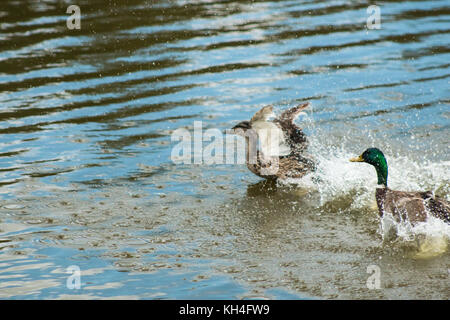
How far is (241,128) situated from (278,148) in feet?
2.04

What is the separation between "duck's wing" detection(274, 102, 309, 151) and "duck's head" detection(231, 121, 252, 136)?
393 mm

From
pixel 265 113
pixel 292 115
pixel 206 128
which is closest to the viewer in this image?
pixel 265 113

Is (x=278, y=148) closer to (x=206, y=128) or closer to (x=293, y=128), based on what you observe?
(x=293, y=128)

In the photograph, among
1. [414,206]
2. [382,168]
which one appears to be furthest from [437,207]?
[382,168]

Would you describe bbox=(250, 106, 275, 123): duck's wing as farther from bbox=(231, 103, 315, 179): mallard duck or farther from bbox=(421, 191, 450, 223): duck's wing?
bbox=(421, 191, 450, 223): duck's wing

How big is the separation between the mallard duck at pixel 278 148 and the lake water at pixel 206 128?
0.59ft

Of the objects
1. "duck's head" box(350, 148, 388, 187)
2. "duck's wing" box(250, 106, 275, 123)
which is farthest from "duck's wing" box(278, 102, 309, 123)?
"duck's head" box(350, 148, 388, 187)

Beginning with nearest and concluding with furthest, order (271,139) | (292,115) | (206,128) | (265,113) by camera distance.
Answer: (265,113), (292,115), (271,139), (206,128)

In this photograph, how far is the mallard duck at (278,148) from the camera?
8078 mm

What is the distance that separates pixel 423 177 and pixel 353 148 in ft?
4.08

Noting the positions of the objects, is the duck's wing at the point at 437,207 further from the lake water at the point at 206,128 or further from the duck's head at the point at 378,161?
the duck's head at the point at 378,161

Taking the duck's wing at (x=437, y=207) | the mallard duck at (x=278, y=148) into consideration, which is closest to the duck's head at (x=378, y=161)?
the duck's wing at (x=437, y=207)

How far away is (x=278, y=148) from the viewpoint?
27.1 feet
